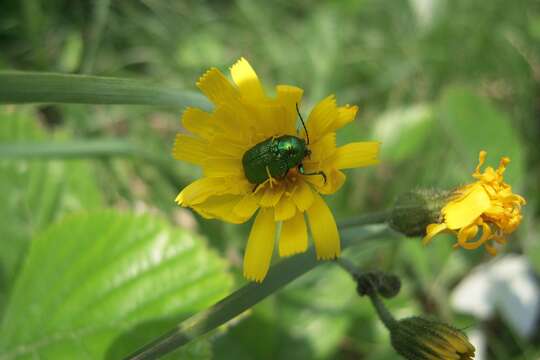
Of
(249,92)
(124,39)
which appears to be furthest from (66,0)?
(249,92)

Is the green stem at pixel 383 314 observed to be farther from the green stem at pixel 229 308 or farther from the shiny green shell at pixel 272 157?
the shiny green shell at pixel 272 157

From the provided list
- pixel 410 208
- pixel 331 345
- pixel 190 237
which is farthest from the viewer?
pixel 331 345

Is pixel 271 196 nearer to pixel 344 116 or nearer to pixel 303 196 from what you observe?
pixel 303 196

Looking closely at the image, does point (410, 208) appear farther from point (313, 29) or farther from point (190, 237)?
point (313, 29)

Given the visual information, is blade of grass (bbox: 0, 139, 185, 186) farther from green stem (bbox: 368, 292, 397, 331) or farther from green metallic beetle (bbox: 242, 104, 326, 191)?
green stem (bbox: 368, 292, 397, 331)

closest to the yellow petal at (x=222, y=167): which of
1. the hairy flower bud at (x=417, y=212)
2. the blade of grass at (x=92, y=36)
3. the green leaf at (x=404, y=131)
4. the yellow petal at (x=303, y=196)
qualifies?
the yellow petal at (x=303, y=196)

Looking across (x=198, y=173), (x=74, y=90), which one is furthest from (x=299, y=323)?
(x=74, y=90)

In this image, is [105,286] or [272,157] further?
[105,286]
